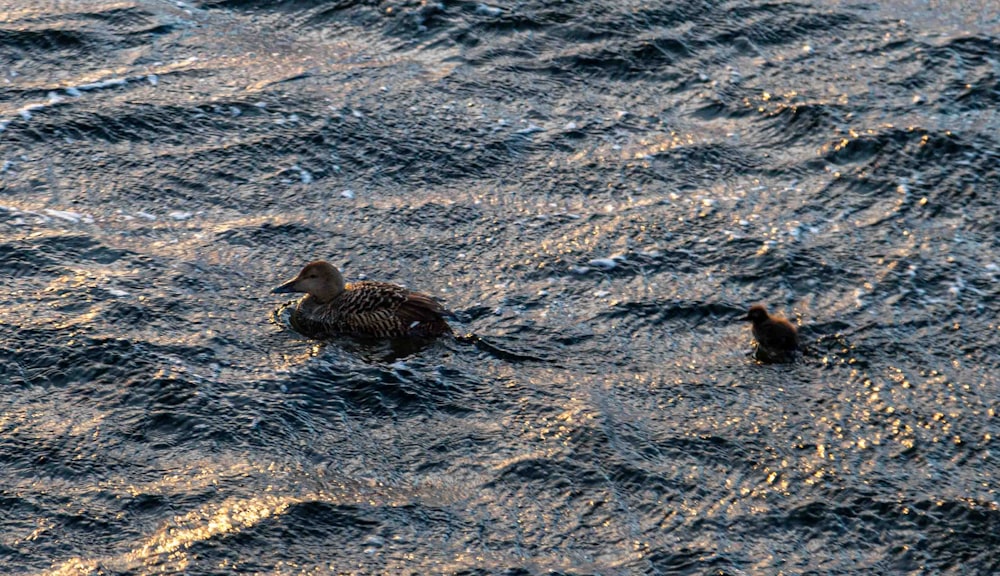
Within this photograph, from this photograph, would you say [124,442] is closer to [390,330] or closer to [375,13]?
[390,330]

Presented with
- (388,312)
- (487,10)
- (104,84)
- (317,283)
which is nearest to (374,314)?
(388,312)

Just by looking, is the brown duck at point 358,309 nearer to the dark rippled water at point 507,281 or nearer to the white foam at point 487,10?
the dark rippled water at point 507,281

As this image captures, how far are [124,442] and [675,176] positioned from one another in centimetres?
582

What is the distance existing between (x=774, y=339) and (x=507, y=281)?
2.25 m

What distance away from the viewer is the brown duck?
9938 millimetres

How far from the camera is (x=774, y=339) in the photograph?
9602 mm

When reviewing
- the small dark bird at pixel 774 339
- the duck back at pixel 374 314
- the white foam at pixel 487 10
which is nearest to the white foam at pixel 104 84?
the white foam at pixel 487 10

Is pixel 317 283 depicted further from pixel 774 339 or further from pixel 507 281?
pixel 774 339

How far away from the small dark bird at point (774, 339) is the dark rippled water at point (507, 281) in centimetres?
14

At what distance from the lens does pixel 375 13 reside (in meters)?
14.6

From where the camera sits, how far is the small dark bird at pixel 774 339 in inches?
377

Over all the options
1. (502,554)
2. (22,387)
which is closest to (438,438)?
(502,554)

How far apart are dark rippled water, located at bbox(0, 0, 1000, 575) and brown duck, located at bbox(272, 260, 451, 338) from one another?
0.22m

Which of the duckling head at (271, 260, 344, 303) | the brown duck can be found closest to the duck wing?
the brown duck
